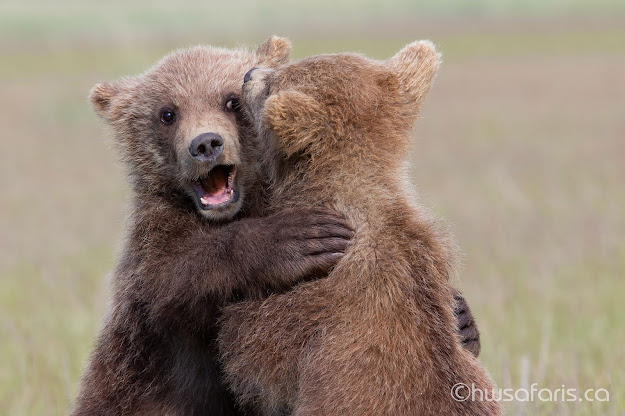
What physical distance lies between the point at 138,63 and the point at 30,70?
442 inches

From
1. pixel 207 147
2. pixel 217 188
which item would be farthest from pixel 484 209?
pixel 207 147

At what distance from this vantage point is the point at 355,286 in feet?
13.8

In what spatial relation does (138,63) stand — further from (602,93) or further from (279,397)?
(279,397)

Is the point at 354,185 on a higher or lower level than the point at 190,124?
lower

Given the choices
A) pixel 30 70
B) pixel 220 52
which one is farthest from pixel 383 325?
pixel 30 70

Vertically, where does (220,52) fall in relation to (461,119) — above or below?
above

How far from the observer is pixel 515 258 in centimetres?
1065

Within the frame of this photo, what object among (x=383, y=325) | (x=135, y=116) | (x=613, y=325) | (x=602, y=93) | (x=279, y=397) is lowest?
(x=602, y=93)

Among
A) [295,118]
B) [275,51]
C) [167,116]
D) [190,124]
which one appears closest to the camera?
[295,118]

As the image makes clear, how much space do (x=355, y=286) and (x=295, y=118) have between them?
0.80 metres

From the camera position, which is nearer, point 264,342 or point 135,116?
point 264,342

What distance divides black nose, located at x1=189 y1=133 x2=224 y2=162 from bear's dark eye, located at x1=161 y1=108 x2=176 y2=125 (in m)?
0.72

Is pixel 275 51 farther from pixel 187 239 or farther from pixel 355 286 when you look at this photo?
pixel 355 286

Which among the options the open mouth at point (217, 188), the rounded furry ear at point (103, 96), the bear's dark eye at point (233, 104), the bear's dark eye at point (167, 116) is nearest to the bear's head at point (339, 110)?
the open mouth at point (217, 188)
